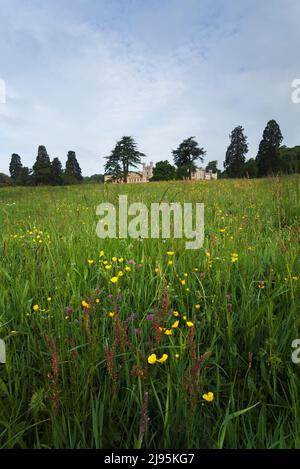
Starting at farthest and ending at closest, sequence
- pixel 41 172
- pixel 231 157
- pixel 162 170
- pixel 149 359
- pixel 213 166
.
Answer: pixel 213 166
pixel 162 170
pixel 231 157
pixel 41 172
pixel 149 359

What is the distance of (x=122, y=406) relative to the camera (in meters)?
1.09

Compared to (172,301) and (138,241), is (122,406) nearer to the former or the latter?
(172,301)

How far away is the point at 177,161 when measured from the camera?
263 ft

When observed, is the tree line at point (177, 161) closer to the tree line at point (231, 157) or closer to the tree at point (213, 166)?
the tree line at point (231, 157)

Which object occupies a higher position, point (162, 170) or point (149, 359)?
point (162, 170)

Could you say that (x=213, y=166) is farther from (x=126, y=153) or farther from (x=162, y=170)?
(x=126, y=153)

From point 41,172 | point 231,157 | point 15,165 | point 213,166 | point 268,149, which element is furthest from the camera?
point 213,166

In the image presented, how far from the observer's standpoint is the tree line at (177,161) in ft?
159

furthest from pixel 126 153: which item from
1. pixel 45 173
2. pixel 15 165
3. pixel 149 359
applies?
pixel 149 359

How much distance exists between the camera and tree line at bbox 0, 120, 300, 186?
159 ft

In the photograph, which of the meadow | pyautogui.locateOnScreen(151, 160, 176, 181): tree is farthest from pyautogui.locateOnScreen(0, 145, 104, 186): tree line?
the meadow

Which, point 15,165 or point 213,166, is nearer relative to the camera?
point 15,165

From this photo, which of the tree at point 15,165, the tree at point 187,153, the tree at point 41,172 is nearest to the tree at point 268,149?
the tree at point 187,153

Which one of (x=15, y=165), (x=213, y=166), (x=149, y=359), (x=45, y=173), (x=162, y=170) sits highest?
(x=213, y=166)
